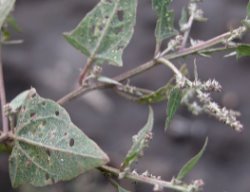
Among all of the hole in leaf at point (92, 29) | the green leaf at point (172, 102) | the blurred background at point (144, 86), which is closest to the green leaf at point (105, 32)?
the hole in leaf at point (92, 29)

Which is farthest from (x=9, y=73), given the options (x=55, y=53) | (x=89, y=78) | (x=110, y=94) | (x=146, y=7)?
(x=89, y=78)

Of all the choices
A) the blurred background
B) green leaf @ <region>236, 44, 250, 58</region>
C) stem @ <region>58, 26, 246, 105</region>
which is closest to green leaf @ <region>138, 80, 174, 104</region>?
stem @ <region>58, 26, 246, 105</region>

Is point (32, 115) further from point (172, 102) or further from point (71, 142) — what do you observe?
point (172, 102)

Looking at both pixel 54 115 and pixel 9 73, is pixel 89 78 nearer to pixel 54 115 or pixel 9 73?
pixel 54 115

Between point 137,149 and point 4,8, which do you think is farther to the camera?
point 4,8

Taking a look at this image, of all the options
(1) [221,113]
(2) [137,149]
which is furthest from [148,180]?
(1) [221,113]

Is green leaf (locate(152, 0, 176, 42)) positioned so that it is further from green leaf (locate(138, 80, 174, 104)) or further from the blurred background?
the blurred background
